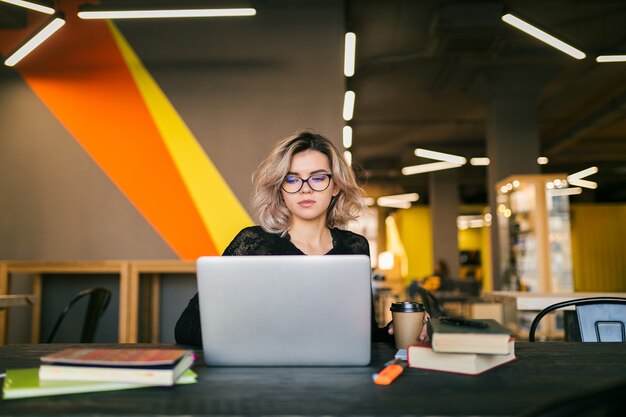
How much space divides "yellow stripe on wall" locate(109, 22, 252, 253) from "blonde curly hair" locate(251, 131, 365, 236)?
239 cm

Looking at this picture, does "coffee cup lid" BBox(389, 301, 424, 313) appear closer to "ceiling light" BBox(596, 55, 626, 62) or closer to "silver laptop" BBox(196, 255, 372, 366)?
"silver laptop" BBox(196, 255, 372, 366)

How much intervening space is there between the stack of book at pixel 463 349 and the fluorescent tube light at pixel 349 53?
144 inches

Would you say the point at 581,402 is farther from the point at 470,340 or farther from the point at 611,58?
the point at 611,58

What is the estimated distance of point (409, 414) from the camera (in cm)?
89

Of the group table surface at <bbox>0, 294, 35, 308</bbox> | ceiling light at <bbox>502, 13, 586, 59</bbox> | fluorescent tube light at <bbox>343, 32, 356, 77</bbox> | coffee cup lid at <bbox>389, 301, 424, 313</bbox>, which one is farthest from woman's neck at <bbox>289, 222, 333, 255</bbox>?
ceiling light at <bbox>502, 13, 586, 59</bbox>

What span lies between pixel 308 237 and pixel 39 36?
3.01m

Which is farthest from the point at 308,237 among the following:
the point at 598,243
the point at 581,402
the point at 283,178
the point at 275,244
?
the point at 598,243

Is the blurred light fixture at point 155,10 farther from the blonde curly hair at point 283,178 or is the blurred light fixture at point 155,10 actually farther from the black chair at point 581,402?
the black chair at point 581,402

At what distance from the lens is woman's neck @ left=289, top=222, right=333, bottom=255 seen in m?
2.28

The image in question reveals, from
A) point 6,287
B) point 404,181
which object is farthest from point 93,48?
point 404,181

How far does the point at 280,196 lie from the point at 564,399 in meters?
1.71

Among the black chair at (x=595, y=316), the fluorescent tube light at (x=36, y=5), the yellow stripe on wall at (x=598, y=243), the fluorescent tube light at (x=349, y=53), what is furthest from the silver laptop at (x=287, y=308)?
the yellow stripe on wall at (x=598, y=243)

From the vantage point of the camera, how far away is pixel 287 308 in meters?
1.20

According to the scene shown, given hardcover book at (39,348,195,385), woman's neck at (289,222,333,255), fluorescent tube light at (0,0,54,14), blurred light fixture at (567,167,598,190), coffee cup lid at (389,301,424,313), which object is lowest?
hardcover book at (39,348,195,385)
